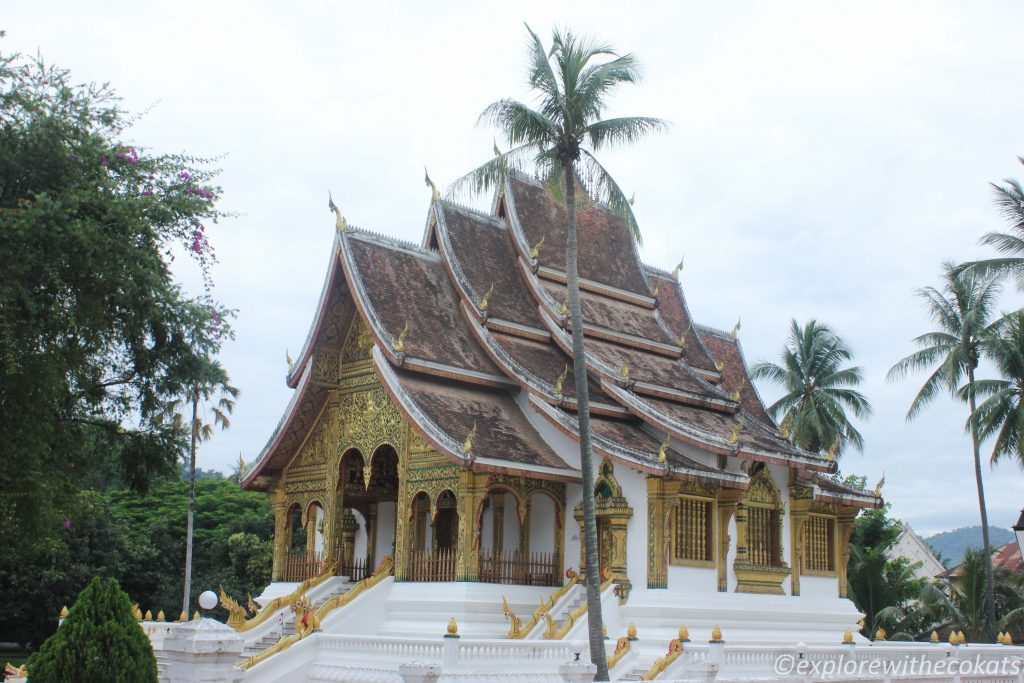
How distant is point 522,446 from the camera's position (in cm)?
1764

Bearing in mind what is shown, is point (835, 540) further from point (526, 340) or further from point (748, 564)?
point (526, 340)

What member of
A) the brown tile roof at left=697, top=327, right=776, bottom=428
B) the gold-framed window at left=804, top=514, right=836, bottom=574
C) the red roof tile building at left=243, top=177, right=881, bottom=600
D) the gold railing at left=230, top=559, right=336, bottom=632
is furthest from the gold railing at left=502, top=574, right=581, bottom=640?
the brown tile roof at left=697, top=327, right=776, bottom=428

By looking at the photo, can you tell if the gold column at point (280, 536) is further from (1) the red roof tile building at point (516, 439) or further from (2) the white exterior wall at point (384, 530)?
(2) the white exterior wall at point (384, 530)

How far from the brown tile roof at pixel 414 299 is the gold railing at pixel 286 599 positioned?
156 inches

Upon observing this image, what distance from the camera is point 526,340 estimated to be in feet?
66.0

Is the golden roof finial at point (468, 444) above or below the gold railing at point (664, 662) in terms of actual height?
above

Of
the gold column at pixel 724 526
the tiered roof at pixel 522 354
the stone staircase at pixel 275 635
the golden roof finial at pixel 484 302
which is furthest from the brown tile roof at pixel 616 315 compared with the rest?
the stone staircase at pixel 275 635

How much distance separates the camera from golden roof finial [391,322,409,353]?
17.8 m

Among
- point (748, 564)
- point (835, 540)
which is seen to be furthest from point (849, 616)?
point (748, 564)

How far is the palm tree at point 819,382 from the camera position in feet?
110

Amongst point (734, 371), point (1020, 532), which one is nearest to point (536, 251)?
point (734, 371)

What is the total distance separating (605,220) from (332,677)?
1249 cm

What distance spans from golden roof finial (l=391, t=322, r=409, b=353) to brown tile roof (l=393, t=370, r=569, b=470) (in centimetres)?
43

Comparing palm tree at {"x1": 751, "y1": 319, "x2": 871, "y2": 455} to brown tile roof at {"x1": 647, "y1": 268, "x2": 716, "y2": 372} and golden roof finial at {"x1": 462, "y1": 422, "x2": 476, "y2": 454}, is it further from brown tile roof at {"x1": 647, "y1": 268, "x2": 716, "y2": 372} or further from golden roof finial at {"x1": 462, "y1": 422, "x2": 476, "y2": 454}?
golden roof finial at {"x1": 462, "y1": 422, "x2": 476, "y2": 454}
